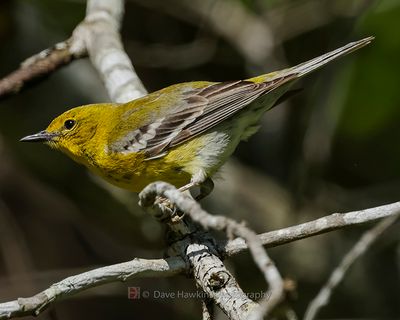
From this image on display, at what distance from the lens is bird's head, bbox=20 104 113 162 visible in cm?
514

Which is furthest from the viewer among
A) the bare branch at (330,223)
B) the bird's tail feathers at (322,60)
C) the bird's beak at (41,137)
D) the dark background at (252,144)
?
the dark background at (252,144)

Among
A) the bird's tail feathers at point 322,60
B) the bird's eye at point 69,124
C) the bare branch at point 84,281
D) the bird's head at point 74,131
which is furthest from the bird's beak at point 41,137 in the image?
the bare branch at point 84,281

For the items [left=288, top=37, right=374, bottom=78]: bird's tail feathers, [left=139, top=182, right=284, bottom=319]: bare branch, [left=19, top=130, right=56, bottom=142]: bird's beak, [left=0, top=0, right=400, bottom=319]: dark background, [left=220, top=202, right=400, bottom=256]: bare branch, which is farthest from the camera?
[left=0, top=0, right=400, bottom=319]: dark background

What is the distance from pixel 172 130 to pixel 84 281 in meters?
1.95

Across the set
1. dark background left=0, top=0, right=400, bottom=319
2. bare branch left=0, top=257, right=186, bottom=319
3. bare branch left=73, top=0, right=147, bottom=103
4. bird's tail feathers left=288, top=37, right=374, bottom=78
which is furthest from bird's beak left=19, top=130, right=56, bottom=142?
bare branch left=0, top=257, right=186, bottom=319

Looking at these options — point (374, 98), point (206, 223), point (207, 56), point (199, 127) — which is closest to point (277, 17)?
point (207, 56)

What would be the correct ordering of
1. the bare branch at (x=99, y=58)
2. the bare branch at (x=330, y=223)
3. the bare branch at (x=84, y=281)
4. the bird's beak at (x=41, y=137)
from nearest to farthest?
1. the bare branch at (x=84, y=281)
2. the bare branch at (x=330, y=223)
3. the bare branch at (x=99, y=58)
4. the bird's beak at (x=41, y=137)

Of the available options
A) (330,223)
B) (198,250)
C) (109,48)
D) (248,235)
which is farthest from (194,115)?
(248,235)

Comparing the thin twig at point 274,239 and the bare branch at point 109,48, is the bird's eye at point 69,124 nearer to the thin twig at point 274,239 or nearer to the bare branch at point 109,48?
the bare branch at point 109,48

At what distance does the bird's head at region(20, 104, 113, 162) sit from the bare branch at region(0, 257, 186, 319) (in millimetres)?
1736

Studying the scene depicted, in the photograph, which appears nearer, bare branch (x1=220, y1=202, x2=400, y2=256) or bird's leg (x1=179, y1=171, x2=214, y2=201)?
bare branch (x1=220, y1=202, x2=400, y2=256)

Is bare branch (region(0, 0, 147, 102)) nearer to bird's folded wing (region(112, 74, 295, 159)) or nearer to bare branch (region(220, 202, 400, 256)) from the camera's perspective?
bird's folded wing (region(112, 74, 295, 159))

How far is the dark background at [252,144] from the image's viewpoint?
20.1 ft

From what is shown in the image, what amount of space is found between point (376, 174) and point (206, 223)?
4796 millimetres
